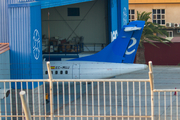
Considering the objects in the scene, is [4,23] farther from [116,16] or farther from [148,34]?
[148,34]

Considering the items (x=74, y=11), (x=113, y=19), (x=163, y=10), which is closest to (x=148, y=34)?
(x=113, y=19)

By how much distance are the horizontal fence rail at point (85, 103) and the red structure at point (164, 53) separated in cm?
1694

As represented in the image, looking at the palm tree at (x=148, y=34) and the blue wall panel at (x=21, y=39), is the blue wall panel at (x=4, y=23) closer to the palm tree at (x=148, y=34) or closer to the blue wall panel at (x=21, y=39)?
the blue wall panel at (x=21, y=39)

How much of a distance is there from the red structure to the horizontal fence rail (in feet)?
55.6

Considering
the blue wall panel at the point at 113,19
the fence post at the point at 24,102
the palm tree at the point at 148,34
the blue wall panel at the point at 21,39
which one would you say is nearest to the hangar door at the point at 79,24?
the blue wall panel at the point at 113,19

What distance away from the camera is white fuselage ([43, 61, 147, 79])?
16.8 m

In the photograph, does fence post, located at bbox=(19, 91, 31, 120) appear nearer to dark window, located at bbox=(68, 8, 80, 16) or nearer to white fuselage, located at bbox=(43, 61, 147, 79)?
white fuselage, located at bbox=(43, 61, 147, 79)

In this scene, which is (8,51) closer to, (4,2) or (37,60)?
(37,60)

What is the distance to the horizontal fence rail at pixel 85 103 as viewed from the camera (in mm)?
5879

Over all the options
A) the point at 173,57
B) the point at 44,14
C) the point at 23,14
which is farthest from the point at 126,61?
the point at 173,57

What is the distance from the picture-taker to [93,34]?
84.2ft

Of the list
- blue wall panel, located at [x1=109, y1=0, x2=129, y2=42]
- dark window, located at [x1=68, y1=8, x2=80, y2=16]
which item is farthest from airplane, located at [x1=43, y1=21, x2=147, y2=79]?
dark window, located at [x1=68, y1=8, x2=80, y2=16]

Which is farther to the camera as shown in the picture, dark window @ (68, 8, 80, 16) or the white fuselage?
dark window @ (68, 8, 80, 16)

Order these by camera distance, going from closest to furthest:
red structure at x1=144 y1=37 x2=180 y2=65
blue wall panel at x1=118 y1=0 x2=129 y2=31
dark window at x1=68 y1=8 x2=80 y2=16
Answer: blue wall panel at x1=118 y1=0 x2=129 y2=31 → dark window at x1=68 y1=8 x2=80 y2=16 → red structure at x1=144 y1=37 x2=180 y2=65
